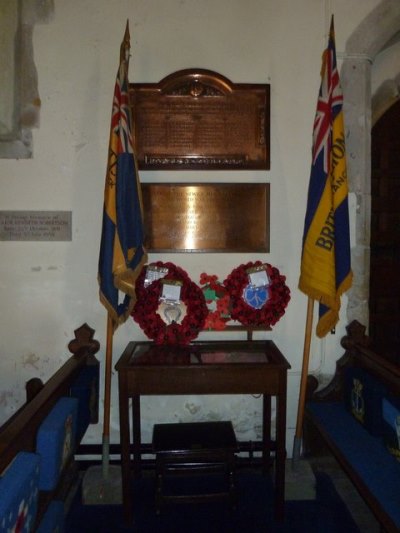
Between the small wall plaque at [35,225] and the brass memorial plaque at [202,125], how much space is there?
575 millimetres

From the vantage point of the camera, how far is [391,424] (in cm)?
184

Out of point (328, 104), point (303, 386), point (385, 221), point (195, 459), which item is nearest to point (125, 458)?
point (195, 459)

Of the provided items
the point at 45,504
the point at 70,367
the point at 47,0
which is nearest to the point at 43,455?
the point at 45,504

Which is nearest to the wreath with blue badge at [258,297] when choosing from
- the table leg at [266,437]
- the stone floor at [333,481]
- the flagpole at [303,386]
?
the flagpole at [303,386]

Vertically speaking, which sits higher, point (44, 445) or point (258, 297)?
point (258, 297)

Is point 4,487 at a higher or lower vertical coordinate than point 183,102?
lower

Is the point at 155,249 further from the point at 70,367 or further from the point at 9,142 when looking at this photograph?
the point at 9,142

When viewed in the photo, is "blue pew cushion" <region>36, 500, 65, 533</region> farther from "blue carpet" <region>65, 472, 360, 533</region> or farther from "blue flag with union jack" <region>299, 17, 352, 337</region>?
"blue flag with union jack" <region>299, 17, 352, 337</region>

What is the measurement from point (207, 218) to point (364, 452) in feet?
4.78

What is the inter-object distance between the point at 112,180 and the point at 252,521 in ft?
5.80

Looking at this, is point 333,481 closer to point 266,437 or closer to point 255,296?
point 266,437

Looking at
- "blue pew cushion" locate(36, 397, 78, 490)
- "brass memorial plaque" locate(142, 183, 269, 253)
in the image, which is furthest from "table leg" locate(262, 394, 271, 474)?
"blue pew cushion" locate(36, 397, 78, 490)

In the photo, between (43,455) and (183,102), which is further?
(183,102)

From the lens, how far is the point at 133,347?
7.68ft
